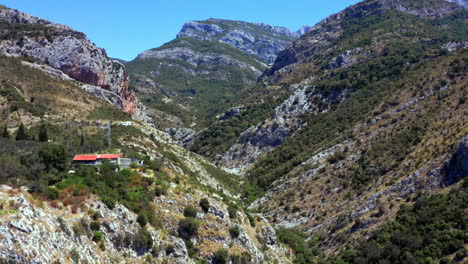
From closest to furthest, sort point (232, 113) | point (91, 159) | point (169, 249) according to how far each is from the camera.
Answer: point (169, 249) < point (91, 159) < point (232, 113)

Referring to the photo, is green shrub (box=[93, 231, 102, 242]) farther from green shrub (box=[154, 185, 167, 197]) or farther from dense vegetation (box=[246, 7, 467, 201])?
dense vegetation (box=[246, 7, 467, 201])

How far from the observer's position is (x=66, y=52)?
97.2 m

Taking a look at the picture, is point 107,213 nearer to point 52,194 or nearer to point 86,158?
point 52,194

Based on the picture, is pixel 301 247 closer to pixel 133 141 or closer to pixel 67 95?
pixel 133 141

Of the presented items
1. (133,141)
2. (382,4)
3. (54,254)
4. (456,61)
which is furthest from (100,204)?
(382,4)

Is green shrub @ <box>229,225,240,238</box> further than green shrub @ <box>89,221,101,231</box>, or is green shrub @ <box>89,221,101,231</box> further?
green shrub @ <box>229,225,240,238</box>

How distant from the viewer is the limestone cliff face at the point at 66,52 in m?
95.7

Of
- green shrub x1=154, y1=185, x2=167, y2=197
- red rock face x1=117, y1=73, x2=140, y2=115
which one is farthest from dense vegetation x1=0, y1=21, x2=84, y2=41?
green shrub x1=154, y1=185, x2=167, y2=197

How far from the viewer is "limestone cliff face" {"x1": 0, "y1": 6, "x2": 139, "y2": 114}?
95.7 metres

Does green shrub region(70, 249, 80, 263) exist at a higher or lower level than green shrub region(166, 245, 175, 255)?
higher

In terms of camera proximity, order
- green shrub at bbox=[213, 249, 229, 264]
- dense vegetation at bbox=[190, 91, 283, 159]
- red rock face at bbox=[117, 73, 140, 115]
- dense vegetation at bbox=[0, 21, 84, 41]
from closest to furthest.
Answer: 1. green shrub at bbox=[213, 249, 229, 264]
2. dense vegetation at bbox=[0, 21, 84, 41]
3. red rock face at bbox=[117, 73, 140, 115]
4. dense vegetation at bbox=[190, 91, 283, 159]

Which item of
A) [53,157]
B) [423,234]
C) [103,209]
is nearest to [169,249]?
[103,209]

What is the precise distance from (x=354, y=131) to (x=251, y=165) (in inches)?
1295

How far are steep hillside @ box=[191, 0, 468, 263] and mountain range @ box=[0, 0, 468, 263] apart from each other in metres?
0.38
